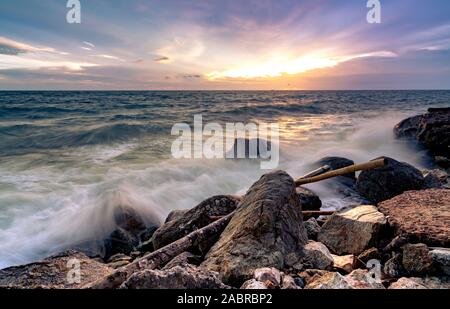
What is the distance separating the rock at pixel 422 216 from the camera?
10.0ft

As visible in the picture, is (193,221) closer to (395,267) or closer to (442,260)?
(395,267)

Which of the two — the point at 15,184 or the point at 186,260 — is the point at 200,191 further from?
the point at 186,260

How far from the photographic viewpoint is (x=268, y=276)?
2.55 m

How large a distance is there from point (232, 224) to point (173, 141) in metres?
14.2

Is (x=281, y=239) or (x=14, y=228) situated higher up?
(x=281, y=239)

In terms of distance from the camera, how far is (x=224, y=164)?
12.4 metres

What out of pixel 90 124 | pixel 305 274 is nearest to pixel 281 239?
pixel 305 274

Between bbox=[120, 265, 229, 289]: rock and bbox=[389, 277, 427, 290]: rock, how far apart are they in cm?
145

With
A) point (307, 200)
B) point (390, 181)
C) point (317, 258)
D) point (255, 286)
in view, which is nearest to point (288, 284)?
point (255, 286)

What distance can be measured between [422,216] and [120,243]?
5.28 meters

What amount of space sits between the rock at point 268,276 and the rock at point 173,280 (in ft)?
1.10

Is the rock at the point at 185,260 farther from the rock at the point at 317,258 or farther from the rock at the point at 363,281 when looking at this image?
the rock at the point at 363,281

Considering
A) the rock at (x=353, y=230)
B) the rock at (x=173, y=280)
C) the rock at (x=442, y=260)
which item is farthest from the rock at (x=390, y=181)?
the rock at (x=173, y=280)

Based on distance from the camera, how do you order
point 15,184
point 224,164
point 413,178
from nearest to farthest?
point 413,178, point 15,184, point 224,164
